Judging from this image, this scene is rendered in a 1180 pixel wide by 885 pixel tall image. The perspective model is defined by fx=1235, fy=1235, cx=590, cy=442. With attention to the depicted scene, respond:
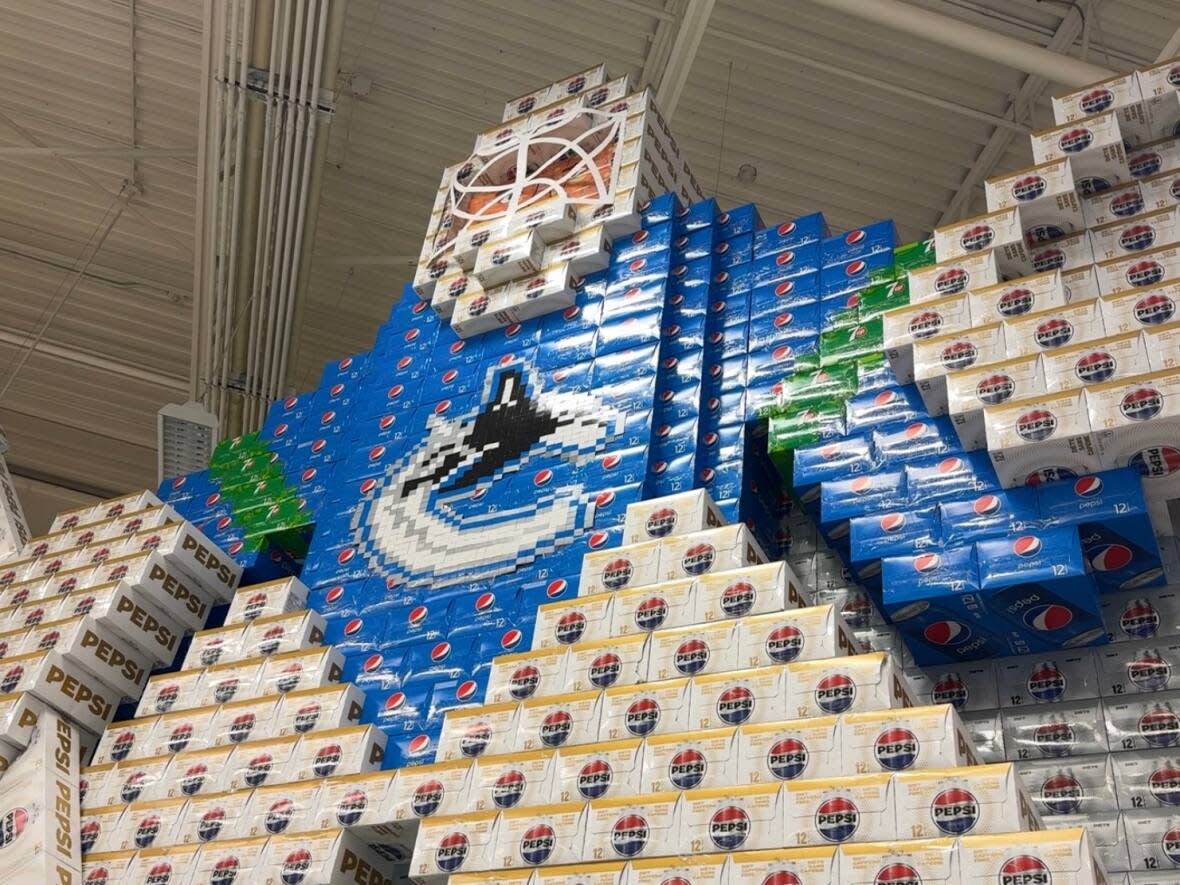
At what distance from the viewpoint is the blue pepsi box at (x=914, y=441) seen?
5938 millimetres

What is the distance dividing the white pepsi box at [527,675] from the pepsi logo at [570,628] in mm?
100

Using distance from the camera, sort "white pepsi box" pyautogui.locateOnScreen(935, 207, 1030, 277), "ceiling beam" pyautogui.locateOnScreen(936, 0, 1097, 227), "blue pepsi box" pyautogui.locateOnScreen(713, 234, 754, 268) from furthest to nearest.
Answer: "ceiling beam" pyautogui.locateOnScreen(936, 0, 1097, 227), "blue pepsi box" pyautogui.locateOnScreen(713, 234, 754, 268), "white pepsi box" pyautogui.locateOnScreen(935, 207, 1030, 277)

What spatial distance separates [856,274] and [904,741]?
355 cm

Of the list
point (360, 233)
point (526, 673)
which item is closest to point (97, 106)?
point (360, 233)

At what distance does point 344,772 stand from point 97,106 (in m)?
9.62

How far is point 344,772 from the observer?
19.1 ft

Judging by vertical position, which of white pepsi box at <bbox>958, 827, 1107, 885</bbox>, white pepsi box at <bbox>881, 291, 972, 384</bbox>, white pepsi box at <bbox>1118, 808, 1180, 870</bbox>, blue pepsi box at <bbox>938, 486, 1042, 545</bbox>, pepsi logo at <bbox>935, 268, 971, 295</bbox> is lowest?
white pepsi box at <bbox>958, 827, 1107, 885</bbox>

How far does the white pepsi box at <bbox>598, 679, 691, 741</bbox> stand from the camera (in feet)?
16.0

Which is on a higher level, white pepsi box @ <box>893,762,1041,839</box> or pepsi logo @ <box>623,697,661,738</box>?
pepsi logo @ <box>623,697,661,738</box>

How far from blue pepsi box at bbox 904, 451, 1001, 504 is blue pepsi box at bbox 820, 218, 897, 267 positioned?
1754 millimetres

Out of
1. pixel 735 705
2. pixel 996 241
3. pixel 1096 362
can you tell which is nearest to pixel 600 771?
pixel 735 705

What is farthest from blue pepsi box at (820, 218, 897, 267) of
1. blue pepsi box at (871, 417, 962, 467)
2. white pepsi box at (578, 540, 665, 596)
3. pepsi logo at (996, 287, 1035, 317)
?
white pepsi box at (578, 540, 665, 596)

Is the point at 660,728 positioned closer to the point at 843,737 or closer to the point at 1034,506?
the point at 843,737

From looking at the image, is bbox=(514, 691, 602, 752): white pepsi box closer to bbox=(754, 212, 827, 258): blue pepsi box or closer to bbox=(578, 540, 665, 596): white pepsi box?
bbox=(578, 540, 665, 596): white pepsi box
